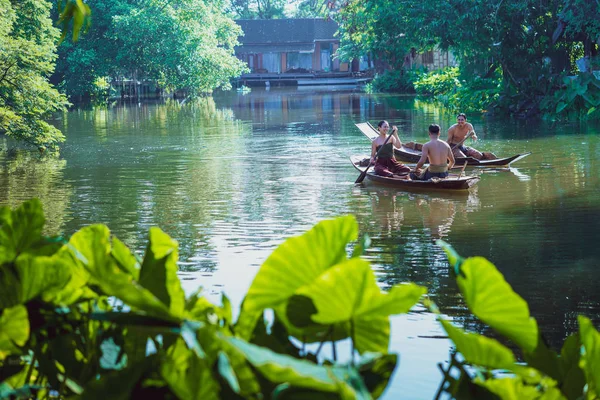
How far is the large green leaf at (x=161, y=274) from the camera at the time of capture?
6.81 feet

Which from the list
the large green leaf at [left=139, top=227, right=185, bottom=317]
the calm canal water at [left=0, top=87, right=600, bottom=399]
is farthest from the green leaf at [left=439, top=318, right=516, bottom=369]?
the calm canal water at [left=0, top=87, right=600, bottom=399]

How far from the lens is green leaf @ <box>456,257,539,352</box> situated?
72.8 inches

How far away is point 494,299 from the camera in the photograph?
1874mm

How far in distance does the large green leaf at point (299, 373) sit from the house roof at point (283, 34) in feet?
254

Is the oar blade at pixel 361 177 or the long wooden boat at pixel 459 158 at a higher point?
the long wooden boat at pixel 459 158

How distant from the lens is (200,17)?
5253 centimetres

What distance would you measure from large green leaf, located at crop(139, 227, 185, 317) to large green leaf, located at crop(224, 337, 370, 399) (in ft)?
1.70

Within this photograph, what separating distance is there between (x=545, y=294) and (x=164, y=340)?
24.3ft

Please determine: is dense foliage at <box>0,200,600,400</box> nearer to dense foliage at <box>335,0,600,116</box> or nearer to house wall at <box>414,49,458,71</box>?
dense foliage at <box>335,0,600,116</box>

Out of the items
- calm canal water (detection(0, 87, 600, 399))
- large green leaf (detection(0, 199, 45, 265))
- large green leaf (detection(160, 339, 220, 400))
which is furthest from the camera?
calm canal water (detection(0, 87, 600, 399))

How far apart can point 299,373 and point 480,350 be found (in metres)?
0.50

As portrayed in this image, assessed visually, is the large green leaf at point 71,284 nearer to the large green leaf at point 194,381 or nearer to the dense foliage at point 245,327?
the dense foliage at point 245,327

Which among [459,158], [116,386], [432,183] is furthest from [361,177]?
[116,386]

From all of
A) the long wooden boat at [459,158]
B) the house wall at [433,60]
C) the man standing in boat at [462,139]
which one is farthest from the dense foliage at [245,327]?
the house wall at [433,60]
